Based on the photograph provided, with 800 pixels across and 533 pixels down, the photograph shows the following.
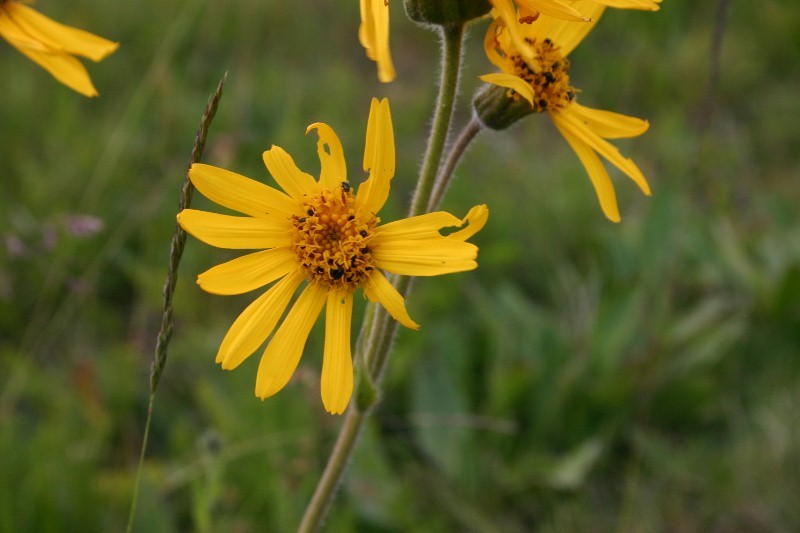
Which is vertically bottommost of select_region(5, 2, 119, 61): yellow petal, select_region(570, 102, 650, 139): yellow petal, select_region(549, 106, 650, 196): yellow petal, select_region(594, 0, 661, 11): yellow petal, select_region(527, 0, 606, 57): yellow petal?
select_region(5, 2, 119, 61): yellow petal

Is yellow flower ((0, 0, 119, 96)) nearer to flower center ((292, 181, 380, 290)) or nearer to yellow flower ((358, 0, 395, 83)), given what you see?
flower center ((292, 181, 380, 290))

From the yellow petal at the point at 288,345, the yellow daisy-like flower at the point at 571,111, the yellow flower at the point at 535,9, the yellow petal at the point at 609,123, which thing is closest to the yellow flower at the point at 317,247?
the yellow petal at the point at 288,345

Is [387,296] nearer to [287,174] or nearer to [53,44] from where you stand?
[287,174]

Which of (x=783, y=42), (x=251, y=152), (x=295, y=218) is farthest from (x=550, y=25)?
(x=783, y=42)

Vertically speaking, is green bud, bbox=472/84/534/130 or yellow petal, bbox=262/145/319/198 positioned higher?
green bud, bbox=472/84/534/130

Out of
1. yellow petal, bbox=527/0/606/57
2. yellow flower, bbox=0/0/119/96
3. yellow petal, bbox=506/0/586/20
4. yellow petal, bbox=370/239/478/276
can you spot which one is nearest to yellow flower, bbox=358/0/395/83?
yellow petal, bbox=506/0/586/20
